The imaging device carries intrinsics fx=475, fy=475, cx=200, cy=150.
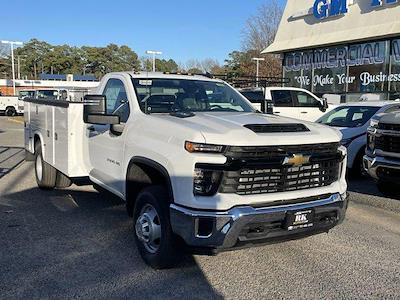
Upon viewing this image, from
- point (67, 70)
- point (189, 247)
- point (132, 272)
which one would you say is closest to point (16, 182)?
point (132, 272)

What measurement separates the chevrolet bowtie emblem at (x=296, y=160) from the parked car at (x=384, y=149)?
117 inches

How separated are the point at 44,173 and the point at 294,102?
9.31 meters

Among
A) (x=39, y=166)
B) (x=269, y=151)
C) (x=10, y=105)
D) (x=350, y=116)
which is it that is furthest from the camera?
(x=10, y=105)

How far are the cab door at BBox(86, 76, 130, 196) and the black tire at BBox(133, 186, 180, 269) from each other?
731mm

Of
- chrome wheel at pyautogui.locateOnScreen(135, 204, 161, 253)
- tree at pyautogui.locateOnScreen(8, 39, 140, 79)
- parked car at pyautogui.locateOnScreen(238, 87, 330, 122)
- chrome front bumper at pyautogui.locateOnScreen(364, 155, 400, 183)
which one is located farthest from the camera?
tree at pyautogui.locateOnScreen(8, 39, 140, 79)

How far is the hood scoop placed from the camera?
427 centimetres

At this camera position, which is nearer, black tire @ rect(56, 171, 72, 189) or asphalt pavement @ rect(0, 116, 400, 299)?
asphalt pavement @ rect(0, 116, 400, 299)

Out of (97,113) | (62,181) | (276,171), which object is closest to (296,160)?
(276,171)

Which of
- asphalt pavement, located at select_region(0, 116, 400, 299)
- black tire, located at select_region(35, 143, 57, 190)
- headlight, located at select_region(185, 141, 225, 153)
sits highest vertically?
headlight, located at select_region(185, 141, 225, 153)

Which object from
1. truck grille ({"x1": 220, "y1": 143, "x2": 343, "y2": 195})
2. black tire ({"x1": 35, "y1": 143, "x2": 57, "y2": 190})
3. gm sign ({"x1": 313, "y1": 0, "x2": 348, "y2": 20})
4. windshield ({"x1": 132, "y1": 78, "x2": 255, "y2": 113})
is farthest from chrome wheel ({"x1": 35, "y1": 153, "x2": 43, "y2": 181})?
gm sign ({"x1": 313, "y1": 0, "x2": 348, "y2": 20})

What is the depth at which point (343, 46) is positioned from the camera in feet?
71.4

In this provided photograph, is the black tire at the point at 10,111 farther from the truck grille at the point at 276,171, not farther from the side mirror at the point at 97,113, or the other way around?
the truck grille at the point at 276,171

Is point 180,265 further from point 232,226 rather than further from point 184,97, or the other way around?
point 184,97

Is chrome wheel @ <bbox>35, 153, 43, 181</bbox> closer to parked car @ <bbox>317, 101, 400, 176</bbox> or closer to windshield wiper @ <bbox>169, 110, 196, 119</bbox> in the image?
windshield wiper @ <bbox>169, 110, 196, 119</bbox>
